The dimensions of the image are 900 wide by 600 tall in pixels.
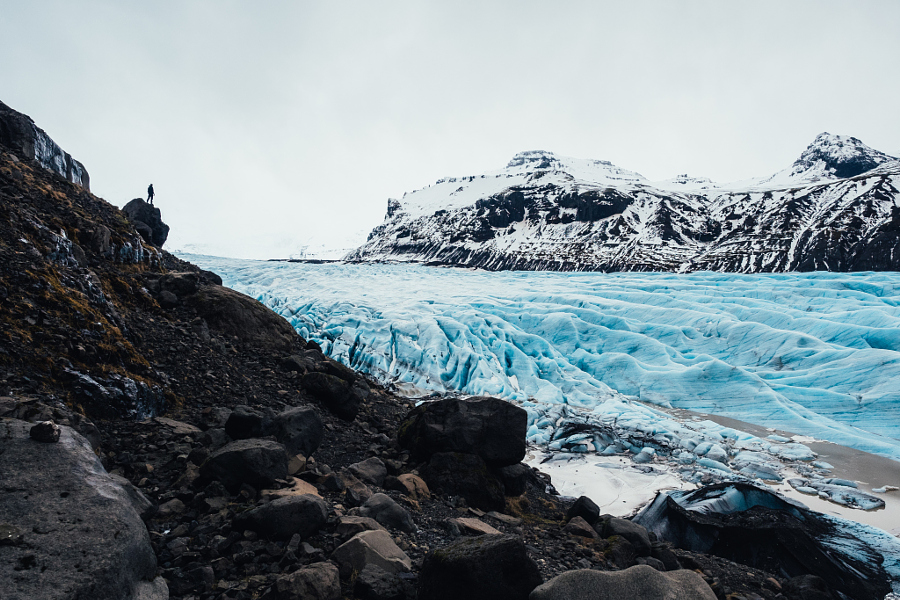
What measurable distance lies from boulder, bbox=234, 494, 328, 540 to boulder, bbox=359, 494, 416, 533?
1.65 ft

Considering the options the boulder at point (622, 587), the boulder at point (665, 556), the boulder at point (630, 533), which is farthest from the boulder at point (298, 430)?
the boulder at point (665, 556)

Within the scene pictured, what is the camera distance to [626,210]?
6456 cm

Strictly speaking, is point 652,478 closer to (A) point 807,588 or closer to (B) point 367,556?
(A) point 807,588

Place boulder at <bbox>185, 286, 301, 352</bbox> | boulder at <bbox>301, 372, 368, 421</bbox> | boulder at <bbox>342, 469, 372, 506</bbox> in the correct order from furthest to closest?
boulder at <bbox>185, 286, 301, 352</bbox> < boulder at <bbox>301, 372, 368, 421</bbox> < boulder at <bbox>342, 469, 372, 506</bbox>

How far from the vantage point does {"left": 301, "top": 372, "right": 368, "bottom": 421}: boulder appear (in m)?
5.59

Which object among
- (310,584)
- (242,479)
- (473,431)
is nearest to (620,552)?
(473,431)

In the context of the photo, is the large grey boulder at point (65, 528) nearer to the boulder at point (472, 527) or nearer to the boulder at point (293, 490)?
the boulder at point (293, 490)

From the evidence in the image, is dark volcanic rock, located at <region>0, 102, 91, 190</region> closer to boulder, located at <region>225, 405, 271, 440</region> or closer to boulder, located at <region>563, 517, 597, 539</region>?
boulder, located at <region>225, 405, 271, 440</region>

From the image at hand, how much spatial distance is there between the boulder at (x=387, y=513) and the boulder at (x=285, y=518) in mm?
503

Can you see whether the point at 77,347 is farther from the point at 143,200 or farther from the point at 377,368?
the point at 143,200

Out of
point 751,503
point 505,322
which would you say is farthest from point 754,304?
point 751,503

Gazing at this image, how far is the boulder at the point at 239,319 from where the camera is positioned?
6.34 metres

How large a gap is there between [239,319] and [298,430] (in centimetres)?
319

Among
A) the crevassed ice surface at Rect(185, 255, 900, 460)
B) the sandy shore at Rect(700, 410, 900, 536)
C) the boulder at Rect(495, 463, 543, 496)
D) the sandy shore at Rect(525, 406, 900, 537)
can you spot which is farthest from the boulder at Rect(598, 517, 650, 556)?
the crevassed ice surface at Rect(185, 255, 900, 460)
